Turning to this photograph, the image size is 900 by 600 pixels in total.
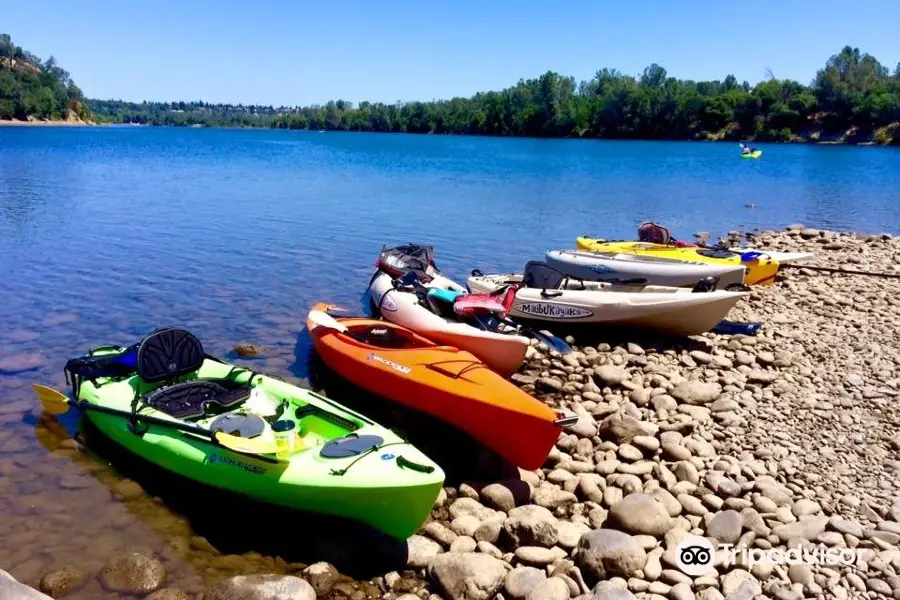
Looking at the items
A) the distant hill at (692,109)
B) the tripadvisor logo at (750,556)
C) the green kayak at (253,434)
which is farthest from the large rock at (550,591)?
the distant hill at (692,109)

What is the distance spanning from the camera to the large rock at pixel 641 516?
17.7 ft

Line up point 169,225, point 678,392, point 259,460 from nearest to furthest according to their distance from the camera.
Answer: point 259,460 → point 678,392 → point 169,225

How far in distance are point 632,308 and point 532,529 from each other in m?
5.35

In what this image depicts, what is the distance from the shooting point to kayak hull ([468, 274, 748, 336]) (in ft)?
32.1

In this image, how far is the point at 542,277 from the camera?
11.2m

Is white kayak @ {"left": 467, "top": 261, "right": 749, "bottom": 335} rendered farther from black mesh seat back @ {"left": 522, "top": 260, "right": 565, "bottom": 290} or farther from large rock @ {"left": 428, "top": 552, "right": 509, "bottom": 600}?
large rock @ {"left": 428, "top": 552, "right": 509, "bottom": 600}

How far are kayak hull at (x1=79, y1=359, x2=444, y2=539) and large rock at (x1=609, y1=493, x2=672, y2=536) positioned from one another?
58.4 inches

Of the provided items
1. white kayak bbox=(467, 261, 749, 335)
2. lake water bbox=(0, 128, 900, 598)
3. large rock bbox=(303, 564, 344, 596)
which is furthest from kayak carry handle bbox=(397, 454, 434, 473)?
white kayak bbox=(467, 261, 749, 335)

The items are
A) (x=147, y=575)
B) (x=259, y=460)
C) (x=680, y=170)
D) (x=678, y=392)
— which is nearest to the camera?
(x=147, y=575)

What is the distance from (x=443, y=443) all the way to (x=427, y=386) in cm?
68

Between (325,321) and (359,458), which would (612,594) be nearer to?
(359,458)

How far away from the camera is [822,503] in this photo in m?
5.66

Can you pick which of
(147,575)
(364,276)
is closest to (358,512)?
(147,575)

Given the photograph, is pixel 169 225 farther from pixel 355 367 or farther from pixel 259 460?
pixel 259 460
